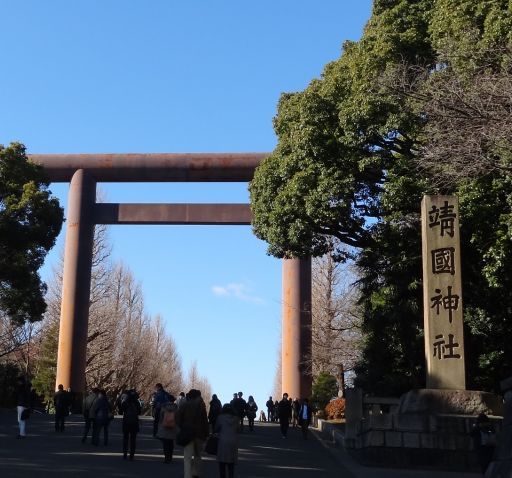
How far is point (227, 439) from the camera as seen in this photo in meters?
9.15

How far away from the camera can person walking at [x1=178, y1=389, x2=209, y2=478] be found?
30.4 feet

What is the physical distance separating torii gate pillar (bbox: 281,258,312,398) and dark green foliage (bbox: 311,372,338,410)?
0.80m

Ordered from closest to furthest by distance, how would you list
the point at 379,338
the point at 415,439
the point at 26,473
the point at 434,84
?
1. the point at 26,473
2. the point at 415,439
3. the point at 434,84
4. the point at 379,338

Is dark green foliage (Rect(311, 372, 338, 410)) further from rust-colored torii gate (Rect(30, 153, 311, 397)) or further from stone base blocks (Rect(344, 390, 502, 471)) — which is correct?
stone base blocks (Rect(344, 390, 502, 471))

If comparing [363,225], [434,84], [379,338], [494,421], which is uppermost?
[434,84]

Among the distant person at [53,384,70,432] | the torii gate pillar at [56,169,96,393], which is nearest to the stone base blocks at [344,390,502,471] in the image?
the distant person at [53,384,70,432]

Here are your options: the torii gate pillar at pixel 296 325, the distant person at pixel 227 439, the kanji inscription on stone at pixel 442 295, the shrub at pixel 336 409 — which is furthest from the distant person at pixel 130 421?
the torii gate pillar at pixel 296 325

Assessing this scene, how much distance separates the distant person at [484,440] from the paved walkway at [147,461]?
0.79 meters

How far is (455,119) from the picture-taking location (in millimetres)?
11258

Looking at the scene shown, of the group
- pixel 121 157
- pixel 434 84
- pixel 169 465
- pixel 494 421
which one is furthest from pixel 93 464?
pixel 121 157

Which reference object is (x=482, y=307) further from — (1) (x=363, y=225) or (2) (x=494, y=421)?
(2) (x=494, y=421)

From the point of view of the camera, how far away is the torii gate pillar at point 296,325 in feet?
91.2

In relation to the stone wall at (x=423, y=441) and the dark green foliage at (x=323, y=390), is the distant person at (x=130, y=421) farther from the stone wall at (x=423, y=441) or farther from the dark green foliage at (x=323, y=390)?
the dark green foliage at (x=323, y=390)

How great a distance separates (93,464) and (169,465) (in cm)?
119
